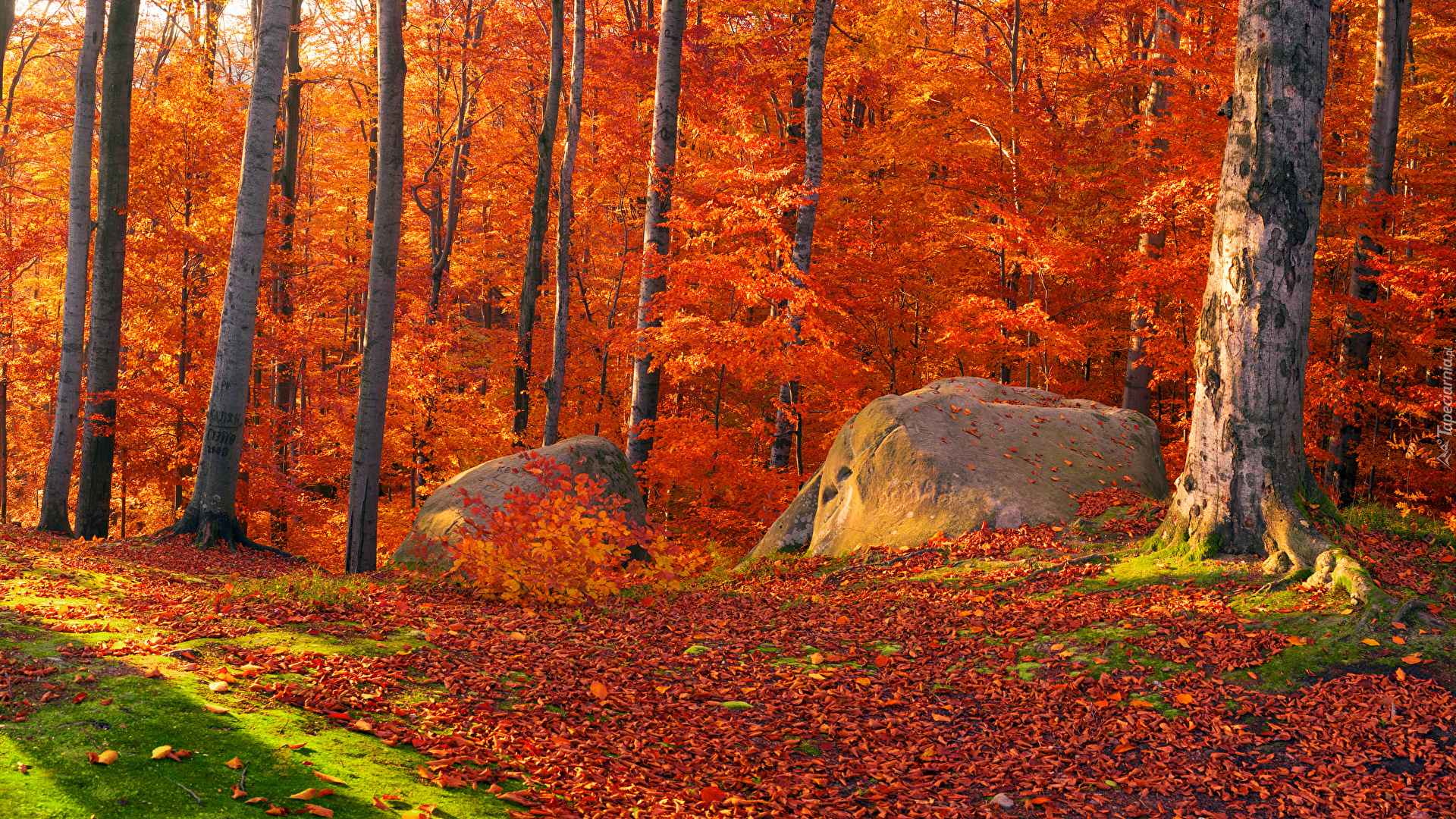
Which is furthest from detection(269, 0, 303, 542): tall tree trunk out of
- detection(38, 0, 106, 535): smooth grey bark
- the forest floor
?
the forest floor

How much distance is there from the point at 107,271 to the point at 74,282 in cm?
41

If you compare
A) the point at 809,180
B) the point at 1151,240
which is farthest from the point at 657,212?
the point at 1151,240

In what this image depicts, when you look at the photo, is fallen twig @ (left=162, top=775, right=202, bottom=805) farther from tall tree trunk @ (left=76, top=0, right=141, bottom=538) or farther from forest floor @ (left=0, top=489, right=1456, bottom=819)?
tall tree trunk @ (left=76, top=0, right=141, bottom=538)

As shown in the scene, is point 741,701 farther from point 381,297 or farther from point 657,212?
point 657,212

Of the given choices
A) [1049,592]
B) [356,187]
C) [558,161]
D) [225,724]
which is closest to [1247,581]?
[1049,592]

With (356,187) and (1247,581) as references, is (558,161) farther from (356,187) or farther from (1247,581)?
(1247,581)

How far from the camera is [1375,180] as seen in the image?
13.1 metres

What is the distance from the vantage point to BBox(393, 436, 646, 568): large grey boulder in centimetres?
992

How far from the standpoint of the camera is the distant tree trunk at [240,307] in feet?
29.9

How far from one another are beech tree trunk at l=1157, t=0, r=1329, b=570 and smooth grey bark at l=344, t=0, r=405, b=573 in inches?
320

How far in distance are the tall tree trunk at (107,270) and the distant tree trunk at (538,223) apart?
6205 mm

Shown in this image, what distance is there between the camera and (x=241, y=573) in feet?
26.5

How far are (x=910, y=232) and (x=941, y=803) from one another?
42.0ft

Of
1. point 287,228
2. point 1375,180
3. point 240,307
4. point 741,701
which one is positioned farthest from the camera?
point 287,228
